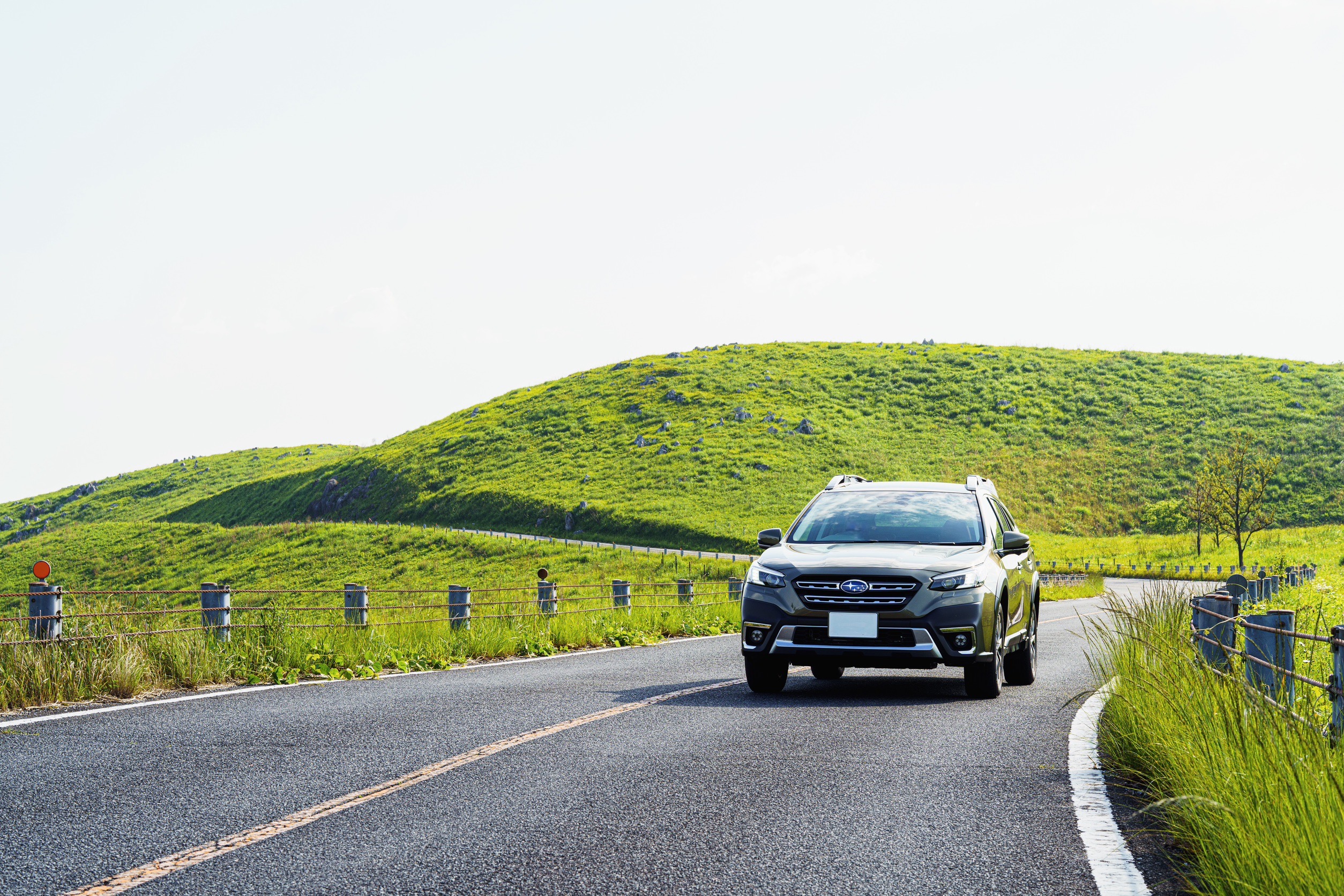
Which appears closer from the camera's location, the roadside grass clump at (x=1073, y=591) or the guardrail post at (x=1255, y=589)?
the guardrail post at (x=1255, y=589)

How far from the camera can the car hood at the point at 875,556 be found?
9.73 metres

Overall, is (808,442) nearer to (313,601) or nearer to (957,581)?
(313,601)

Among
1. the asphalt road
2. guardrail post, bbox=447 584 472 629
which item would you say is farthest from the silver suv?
guardrail post, bbox=447 584 472 629

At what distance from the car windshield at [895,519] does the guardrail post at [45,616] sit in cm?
661

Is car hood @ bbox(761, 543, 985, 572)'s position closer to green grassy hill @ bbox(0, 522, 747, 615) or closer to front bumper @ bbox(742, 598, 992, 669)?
front bumper @ bbox(742, 598, 992, 669)

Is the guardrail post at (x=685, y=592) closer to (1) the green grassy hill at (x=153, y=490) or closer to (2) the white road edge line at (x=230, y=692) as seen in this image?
(2) the white road edge line at (x=230, y=692)

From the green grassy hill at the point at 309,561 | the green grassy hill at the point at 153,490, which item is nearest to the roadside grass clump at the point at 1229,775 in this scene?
the green grassy hill at the point at 309,561

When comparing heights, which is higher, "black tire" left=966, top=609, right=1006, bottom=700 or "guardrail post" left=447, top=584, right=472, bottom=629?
"guardrail post" left=447, top=584, right=472, bottom=629

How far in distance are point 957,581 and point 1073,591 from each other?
33.7 metres

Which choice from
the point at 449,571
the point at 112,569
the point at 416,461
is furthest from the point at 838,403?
the point at 112,569

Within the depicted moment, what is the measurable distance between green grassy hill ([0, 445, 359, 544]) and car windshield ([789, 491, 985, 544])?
383 feet

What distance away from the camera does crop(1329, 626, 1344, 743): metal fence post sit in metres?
4.91

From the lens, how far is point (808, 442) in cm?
8962

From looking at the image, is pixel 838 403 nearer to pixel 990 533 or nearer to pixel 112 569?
pixel 112 569
